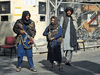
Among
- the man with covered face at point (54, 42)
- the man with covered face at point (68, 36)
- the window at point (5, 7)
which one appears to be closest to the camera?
the man with covered face at point (54, 42)

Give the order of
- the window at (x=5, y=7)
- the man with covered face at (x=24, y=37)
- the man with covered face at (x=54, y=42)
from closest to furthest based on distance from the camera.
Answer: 1. the man with covered face at (x=24, y=37)
2. the man with covered face at (x=54, y=42)
3. the window at (x=5, y=7)

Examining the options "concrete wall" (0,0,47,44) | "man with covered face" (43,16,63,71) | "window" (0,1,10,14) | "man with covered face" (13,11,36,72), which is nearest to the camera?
"man with covered face" (13,11,36,72)

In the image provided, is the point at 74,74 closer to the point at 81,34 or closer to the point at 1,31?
the point at 1,31

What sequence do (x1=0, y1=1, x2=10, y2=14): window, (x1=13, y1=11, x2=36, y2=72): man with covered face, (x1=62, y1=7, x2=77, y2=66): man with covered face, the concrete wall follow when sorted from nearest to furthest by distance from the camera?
(x1=13, y1=11, x2=36, y2=72): man with covered face < (x1=62, y1=7, x2=77, y2=66): man with covered face < the concrete wall < (x1=0, y1=1, x2=10, y2=14): window

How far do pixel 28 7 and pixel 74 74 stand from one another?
5.66m

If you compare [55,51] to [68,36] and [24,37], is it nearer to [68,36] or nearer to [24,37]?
[24,37]

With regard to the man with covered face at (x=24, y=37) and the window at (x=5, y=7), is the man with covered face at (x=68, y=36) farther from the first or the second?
the window at (x=5, y=7)

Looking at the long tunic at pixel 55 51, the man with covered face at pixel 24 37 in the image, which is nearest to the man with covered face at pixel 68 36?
the long tunic at pixel 55 51

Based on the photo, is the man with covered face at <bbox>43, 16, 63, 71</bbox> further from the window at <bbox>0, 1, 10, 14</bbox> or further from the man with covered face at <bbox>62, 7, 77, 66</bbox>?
the window at <bbox>0, 1, 10, 14</bbox>

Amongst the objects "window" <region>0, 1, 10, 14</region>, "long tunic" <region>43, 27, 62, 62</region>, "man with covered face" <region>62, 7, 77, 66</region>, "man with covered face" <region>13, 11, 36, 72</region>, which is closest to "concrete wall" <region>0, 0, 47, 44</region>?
"window" <region>0, 1, 10, 14</region>

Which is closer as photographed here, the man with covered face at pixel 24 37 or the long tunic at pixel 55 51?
the man with covered face at pixel 24 37

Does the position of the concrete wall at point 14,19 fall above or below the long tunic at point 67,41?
above

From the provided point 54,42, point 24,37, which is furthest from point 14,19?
point 54,42

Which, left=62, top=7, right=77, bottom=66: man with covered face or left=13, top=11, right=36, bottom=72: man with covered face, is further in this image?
left=62, top=7, right=77, bottom=66: man with covered face
